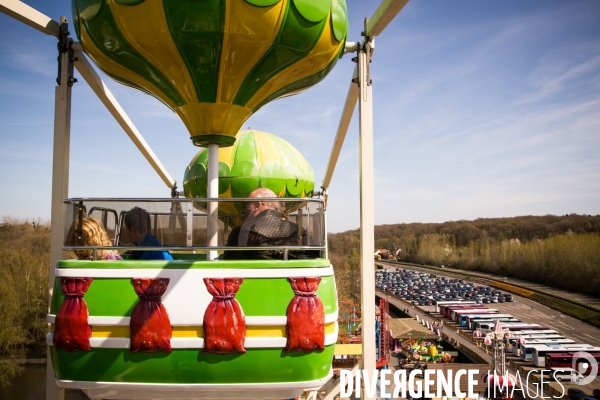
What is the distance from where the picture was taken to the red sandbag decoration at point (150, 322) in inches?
137

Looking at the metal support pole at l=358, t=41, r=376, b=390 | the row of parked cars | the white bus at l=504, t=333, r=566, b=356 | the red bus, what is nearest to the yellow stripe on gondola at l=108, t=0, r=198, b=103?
the metal support pole at l=358, t=41, r=376, b=390

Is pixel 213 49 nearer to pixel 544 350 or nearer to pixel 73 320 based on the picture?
pixel 73 320

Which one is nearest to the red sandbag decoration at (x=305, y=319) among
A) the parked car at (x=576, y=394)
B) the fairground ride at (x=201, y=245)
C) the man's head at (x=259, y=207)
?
the fairground ride at (x=201, y=245)

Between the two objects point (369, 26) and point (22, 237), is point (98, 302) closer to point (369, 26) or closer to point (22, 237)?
point (369, 26)

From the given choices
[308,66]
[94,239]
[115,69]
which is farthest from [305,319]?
[115,69]

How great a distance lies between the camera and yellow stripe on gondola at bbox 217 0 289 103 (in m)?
4.11

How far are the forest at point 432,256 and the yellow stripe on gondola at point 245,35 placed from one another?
23.2m

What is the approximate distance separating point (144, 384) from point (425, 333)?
117 feet

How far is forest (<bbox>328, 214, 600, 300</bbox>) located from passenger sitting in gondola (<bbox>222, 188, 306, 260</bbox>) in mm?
36056

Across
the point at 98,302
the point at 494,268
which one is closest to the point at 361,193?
the point at 98,302

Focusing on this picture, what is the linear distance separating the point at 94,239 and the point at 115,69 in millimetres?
1963

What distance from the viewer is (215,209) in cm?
455

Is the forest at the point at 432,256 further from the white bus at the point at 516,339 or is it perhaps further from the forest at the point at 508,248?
the white bus at the point at 516,339

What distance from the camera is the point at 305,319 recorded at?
3.56m
